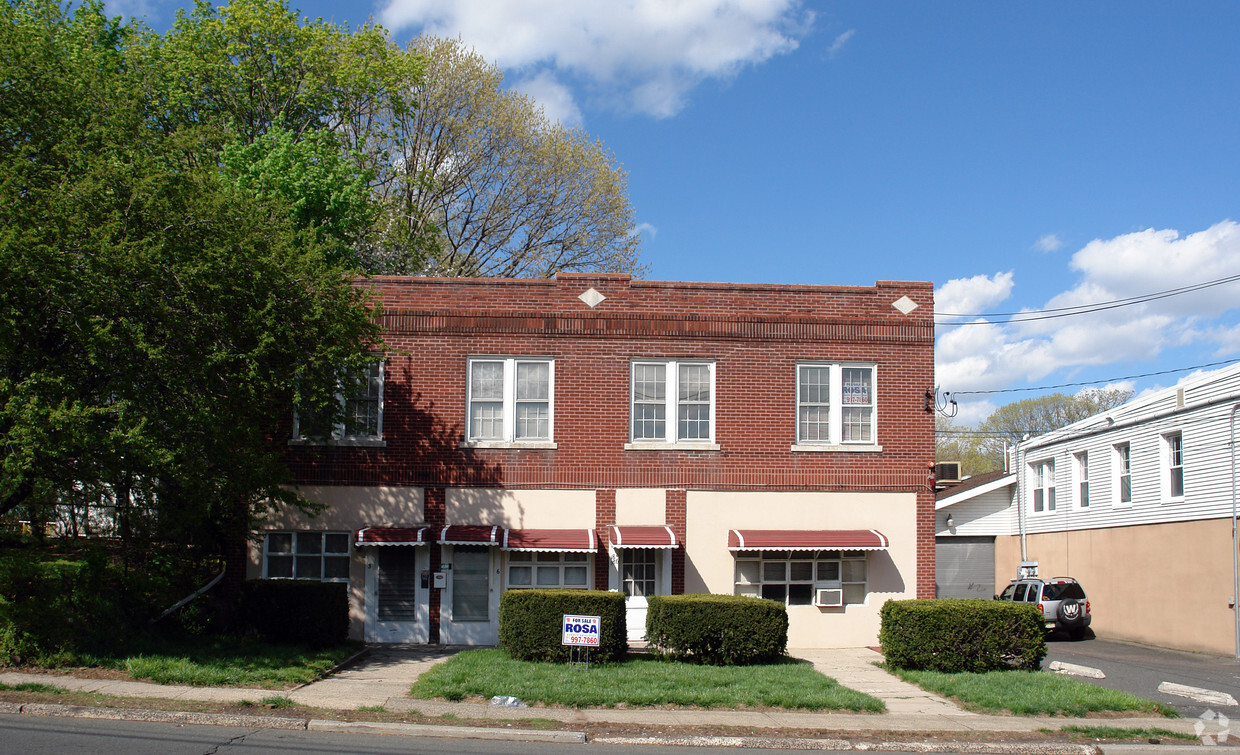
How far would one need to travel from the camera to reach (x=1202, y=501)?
22844 mm

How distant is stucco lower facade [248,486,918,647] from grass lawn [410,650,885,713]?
3613mm

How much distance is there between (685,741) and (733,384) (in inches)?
369

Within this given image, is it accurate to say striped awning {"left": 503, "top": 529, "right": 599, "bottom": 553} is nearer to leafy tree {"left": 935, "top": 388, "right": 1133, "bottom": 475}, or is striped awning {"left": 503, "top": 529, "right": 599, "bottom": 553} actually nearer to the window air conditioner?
the window air conditioner

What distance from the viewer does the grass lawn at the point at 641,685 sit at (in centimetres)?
1253

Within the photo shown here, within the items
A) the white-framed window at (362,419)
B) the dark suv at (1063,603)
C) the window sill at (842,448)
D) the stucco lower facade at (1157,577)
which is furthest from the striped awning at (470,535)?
the stucco lower facade at (1157,577)

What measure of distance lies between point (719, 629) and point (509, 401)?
20.6 ft

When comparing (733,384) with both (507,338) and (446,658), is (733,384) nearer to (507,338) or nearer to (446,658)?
(507,338)

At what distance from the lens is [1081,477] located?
29.1m

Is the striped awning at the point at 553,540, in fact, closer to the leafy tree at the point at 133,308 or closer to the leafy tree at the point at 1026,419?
the leafy tree at the point at 133,308

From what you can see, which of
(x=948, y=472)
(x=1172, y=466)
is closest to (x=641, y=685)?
(x=1172, y=466)

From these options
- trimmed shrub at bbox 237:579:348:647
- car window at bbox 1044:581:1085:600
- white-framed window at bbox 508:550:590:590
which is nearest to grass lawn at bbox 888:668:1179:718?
white-framed window at bbox 508:550:590:590

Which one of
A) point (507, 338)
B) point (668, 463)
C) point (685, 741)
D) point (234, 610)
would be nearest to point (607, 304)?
point (507, 338)

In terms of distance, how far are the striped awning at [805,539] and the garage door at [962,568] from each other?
47.7ft

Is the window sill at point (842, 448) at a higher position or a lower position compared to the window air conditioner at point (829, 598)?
higher
